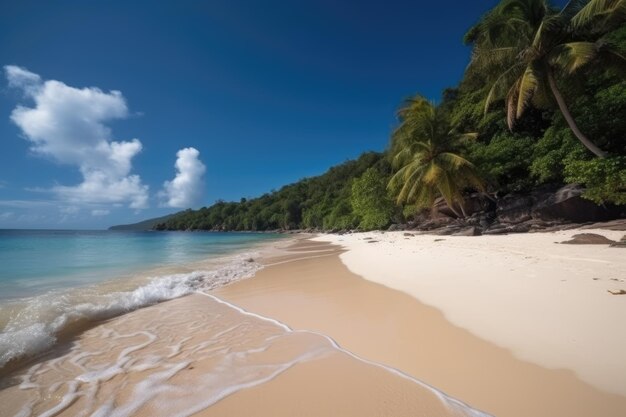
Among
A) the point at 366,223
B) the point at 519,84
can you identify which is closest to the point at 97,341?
the point at 519,84

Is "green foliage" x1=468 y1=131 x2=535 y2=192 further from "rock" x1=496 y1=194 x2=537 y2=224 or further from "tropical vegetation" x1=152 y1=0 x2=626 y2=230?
"rock" x1=496 y1=194 x2=537 y2=224

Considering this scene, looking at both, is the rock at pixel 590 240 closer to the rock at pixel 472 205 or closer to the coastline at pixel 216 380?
the coastline at pixel 216 380

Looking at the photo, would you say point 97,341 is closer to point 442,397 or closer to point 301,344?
point 301,344

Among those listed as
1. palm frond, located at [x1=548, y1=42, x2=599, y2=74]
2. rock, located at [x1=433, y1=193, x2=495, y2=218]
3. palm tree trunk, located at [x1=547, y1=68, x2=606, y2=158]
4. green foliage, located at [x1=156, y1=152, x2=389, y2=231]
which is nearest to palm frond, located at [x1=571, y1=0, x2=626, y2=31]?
palm frond, located at [x1=548, y1=42, x2=599, y2=74]

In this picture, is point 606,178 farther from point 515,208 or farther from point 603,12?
point 515,208

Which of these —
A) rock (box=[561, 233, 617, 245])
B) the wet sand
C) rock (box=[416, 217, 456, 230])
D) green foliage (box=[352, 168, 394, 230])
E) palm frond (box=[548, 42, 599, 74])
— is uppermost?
palm frond (box=[548, 42, 599, 74])

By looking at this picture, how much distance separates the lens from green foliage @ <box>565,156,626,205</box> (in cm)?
888

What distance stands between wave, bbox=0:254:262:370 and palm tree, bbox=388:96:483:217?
15.4 metres

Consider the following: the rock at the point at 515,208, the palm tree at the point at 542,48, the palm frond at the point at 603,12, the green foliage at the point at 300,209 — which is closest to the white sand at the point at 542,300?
the palm tree at the point at 542,48

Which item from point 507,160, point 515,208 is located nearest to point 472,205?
point 507,160

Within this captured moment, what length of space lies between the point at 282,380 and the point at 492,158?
21186mm

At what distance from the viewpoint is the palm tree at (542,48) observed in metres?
9.91

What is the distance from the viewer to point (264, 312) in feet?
15.4

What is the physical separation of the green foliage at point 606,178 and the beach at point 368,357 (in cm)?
579
